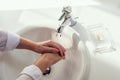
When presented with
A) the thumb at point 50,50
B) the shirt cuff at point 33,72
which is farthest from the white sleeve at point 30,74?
the thumb at point 50,50

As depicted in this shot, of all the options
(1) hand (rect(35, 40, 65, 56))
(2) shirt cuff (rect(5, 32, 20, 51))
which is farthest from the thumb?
(2) shirt cuff (rect(5, 32, 20, 51))

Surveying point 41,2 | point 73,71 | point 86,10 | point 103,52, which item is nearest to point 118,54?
point 103,52

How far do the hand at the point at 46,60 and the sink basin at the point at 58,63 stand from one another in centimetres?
7

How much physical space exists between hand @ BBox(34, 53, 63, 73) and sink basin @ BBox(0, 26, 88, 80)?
0.24 ft

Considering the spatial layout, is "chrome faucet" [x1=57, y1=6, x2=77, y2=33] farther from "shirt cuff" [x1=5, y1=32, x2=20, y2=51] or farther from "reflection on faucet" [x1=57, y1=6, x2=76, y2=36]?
"shirt cuff" [x1=5, y1=32, x2=20, y2=51]

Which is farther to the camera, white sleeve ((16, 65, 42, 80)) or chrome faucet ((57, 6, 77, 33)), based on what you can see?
chrome faucet ((57, 6, 77, 33))

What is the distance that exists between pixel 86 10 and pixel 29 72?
50cm

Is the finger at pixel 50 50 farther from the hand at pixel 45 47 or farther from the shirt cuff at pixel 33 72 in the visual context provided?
the shirt cuff at pixel 33 72

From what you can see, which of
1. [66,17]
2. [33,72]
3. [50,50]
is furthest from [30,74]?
[66,17]

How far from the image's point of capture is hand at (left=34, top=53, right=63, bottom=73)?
2.40 feet

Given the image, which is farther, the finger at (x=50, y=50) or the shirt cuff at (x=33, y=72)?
the finger at (x=50, y=50)

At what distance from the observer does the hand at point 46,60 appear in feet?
2.40

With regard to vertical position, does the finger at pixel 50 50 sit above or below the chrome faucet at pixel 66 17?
below

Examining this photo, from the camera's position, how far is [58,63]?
88cm
